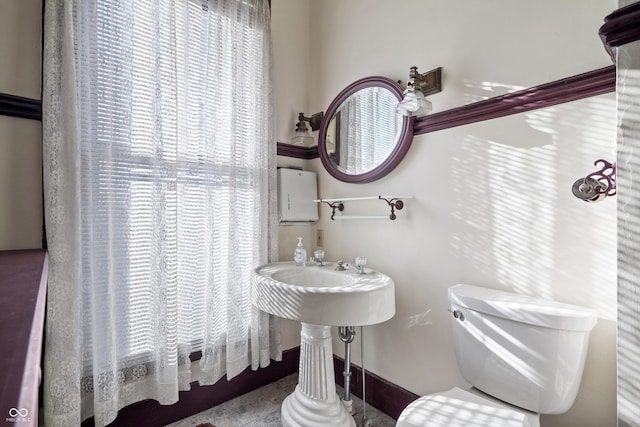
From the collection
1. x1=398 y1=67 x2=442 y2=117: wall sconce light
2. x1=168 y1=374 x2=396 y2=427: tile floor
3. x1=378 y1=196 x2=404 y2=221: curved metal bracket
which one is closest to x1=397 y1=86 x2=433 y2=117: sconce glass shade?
x1=398 y1=67 x2=442 y2=117: wall sconce light

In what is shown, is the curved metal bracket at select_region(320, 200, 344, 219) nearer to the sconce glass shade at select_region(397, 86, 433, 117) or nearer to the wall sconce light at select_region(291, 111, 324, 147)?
the wall sconce light at select_region(291, 111, 324, 147)

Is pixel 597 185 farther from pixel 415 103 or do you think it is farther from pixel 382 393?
pixel 382 393

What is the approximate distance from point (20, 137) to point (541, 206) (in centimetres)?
214

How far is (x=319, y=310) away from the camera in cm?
131

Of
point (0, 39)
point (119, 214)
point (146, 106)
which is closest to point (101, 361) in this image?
point (119, 214)

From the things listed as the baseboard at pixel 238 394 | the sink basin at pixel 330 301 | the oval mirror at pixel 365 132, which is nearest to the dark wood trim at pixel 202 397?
the baseboard at pixel 238 394

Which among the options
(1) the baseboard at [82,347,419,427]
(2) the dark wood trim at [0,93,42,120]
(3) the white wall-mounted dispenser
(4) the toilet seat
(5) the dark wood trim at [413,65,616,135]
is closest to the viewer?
(4) the toilet seat

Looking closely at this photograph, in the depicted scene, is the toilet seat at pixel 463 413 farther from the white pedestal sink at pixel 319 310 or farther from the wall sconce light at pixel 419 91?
the wall sconce light at pixel 419 91

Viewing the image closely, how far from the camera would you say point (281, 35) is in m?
2.15

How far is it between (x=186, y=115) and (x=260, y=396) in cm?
169

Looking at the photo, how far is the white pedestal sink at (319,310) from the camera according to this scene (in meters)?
1.30

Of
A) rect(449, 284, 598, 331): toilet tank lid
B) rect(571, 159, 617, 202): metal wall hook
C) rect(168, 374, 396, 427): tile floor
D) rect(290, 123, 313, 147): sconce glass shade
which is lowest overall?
rect(168, 374, 396, 427): tile floor

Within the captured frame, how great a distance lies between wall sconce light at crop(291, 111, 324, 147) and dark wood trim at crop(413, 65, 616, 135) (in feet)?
2.52

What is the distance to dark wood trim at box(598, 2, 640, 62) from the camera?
665mm
